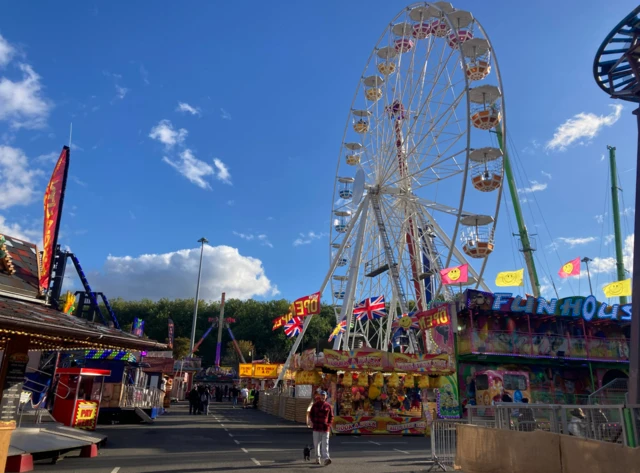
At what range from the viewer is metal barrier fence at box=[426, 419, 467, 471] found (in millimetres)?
10414

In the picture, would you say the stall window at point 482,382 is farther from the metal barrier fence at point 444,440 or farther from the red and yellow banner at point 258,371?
the red and yellow banner at point 258,371

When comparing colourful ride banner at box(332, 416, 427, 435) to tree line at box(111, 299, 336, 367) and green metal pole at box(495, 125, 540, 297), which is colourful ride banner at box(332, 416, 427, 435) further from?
tree line at box(111, 299, 336, 367)

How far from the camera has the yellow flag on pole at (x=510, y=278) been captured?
26.8 meters

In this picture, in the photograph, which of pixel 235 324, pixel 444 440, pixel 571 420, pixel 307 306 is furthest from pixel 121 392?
pixel 235 324

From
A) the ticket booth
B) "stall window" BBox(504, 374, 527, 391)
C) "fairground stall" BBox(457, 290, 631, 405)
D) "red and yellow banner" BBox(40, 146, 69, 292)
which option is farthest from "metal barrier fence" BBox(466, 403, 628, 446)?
"stall window" BBox(504, 374, 527, 391)

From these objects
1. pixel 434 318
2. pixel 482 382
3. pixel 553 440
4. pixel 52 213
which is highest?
pixel 434 318

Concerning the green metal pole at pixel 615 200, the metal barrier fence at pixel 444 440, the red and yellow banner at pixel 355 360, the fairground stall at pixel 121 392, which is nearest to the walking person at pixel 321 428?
the metal barrier fence at pixel 444 440

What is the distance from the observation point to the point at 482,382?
23.2 meters

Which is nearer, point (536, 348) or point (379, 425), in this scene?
point (379, 425)

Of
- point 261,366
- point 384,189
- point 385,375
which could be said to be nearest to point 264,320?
point 261,366

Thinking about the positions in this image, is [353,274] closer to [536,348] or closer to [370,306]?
[370,306]

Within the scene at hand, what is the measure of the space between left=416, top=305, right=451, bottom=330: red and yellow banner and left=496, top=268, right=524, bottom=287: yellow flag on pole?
17.3 ft

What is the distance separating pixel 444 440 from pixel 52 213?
8.67m

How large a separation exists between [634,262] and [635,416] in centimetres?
345
